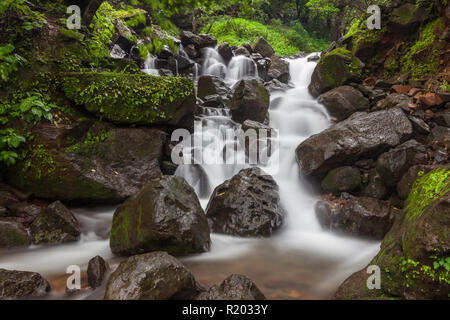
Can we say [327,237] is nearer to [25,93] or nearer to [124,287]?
[124,287]

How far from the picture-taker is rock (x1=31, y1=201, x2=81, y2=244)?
160 inches

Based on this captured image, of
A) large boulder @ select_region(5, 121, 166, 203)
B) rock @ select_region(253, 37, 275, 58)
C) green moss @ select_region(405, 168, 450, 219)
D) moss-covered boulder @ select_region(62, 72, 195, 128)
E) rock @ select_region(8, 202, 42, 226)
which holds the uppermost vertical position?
rock @ select_region(253, 37, 275, 58)

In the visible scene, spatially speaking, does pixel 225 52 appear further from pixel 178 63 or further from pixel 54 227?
pixel 54 227

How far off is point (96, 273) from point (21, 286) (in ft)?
2.31

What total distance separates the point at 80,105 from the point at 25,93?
2.98ft

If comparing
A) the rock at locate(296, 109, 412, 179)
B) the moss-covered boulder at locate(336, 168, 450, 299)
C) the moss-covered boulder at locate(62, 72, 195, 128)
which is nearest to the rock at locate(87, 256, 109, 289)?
the moss-covered boulder at locate(336, 168, 450, 299)

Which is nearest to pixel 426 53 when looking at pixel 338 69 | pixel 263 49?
pixel 338 69

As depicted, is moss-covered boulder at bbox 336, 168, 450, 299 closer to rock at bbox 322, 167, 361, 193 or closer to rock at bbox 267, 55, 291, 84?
rock at bbox 322, 167, 361, 193

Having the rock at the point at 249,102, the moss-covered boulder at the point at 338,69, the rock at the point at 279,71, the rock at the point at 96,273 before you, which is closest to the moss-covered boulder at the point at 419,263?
the rock at the point at 96,273

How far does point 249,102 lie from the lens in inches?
318

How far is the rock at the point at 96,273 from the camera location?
3.10m

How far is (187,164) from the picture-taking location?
6438 millimetres

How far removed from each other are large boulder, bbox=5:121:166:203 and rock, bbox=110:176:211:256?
1.28m

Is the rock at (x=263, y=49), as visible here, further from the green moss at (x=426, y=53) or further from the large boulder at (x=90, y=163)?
the large boulder at (x=90, y=163)
